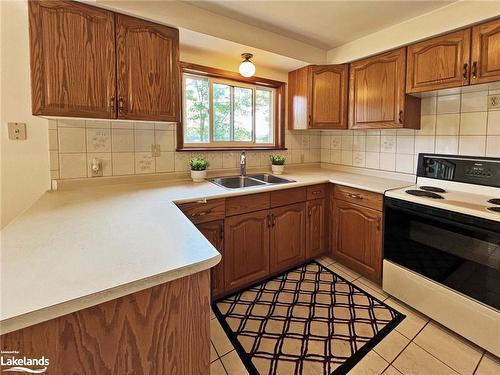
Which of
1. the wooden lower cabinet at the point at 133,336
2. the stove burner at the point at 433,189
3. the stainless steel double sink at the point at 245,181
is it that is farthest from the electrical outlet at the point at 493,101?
the wooden lower cabinet at the point at 133,336

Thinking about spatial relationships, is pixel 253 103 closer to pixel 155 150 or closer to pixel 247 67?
pixel 247 67

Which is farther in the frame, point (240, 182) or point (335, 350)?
point (240, 182)

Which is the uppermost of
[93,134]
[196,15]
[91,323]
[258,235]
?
[196,15]

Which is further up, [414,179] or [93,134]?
[93,134]

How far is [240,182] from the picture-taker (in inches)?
96.8

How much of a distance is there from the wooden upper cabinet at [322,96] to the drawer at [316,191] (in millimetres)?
659

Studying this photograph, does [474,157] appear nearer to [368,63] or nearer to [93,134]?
[368,63]

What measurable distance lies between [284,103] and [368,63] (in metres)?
0.92

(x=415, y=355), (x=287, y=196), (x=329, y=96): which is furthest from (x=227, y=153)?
(x=415, y=355)

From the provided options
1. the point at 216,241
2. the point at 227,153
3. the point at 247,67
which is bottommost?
the point at 216,241

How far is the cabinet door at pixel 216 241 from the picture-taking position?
1.78 metres

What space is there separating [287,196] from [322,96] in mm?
1152

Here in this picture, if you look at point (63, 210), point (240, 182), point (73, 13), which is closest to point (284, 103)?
point (240, 182)

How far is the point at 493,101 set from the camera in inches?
71.8
